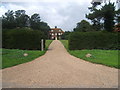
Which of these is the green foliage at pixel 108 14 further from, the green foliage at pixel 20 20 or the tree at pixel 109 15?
the green foliage at pixel 20 20

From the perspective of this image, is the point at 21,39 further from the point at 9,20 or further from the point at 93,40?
the point at 9,20

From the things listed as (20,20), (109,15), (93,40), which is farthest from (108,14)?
(20,20)

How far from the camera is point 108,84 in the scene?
4051mm

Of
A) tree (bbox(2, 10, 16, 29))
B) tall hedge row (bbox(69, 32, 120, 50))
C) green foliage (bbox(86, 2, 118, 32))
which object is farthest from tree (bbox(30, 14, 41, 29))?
tall hedge row (bbox(69, 32, 120, 50))

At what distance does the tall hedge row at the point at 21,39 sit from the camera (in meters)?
14.5

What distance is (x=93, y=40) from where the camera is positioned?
612 inches

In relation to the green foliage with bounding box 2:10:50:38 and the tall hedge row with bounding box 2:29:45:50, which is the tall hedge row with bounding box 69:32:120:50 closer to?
the tall hedge row with bounding box 2:29:45:50

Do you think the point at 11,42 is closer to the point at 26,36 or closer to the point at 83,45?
the point at 26,36

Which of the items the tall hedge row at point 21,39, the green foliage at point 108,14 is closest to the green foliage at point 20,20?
the tall hedge row at point 21,39

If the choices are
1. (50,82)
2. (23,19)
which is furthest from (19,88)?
(23,19)

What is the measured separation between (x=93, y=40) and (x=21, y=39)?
8.57 metres

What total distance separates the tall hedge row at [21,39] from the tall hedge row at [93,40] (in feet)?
13.7

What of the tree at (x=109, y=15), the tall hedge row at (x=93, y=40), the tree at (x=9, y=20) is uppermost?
the tree at (x=9, y=20)

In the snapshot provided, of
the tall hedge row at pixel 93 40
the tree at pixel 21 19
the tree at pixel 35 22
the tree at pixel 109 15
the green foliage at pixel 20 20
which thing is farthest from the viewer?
the tree at pixel 35 22
